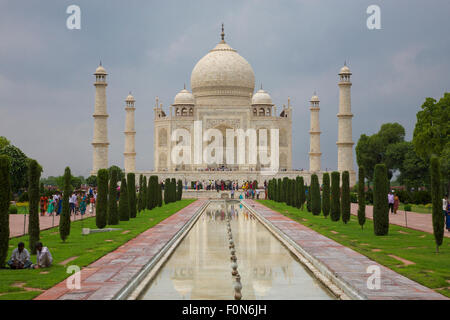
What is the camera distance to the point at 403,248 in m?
9.75

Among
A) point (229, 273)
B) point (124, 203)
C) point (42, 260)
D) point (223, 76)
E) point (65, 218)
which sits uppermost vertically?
point (223, 76)

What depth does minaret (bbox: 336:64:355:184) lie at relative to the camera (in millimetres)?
33938

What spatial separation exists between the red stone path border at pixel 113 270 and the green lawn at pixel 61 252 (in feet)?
0.62

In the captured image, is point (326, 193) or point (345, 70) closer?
point (326, 193)

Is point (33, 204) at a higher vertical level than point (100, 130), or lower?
lower

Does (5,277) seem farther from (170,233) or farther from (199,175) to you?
(199,175)

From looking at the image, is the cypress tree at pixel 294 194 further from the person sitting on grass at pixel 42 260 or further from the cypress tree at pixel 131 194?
the person sitting on grass at pixel 42 260

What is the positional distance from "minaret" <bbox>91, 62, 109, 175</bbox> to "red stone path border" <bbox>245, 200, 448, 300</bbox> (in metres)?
23.5

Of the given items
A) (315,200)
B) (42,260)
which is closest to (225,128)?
(315,200)

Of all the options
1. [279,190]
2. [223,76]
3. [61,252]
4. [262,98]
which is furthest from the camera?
[262,98]

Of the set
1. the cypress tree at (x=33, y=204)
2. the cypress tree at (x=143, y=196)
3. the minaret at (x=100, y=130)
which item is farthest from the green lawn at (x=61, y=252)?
the minaret at (x=100, y=130)

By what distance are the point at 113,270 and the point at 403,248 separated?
5.31 meters

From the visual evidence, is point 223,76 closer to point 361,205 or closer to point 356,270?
point 361,205
